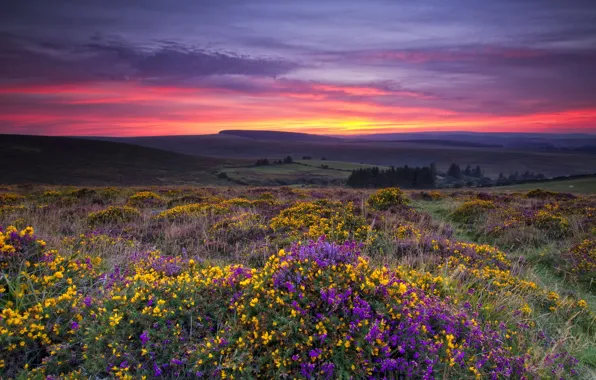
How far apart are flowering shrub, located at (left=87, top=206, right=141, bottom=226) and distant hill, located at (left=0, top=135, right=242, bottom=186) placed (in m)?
63.6

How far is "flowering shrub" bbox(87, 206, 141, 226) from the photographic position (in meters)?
10.8

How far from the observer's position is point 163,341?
137 inches

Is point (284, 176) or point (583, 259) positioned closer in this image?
point (583, 259)

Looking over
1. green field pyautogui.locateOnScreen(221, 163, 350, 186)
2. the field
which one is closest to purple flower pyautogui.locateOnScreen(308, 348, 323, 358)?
the field

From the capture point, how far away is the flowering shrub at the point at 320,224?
843cm

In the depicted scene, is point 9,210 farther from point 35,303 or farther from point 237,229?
point 35,303

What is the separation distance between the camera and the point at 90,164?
104m

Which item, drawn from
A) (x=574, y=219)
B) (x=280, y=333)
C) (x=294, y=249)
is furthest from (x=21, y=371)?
(x=574, y=219)

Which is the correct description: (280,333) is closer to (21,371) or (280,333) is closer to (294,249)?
(294,249)

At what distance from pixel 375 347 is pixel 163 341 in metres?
2.05

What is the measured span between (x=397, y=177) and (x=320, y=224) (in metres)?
82.4

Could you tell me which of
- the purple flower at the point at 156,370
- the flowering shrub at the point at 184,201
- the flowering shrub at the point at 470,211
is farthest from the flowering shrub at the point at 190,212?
the flowering shrub at the point at 470,211

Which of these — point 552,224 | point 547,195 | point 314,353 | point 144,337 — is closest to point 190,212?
point 144,337

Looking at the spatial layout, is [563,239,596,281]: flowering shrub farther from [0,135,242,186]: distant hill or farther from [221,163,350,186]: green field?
[0,135,242,186]: distant hill
